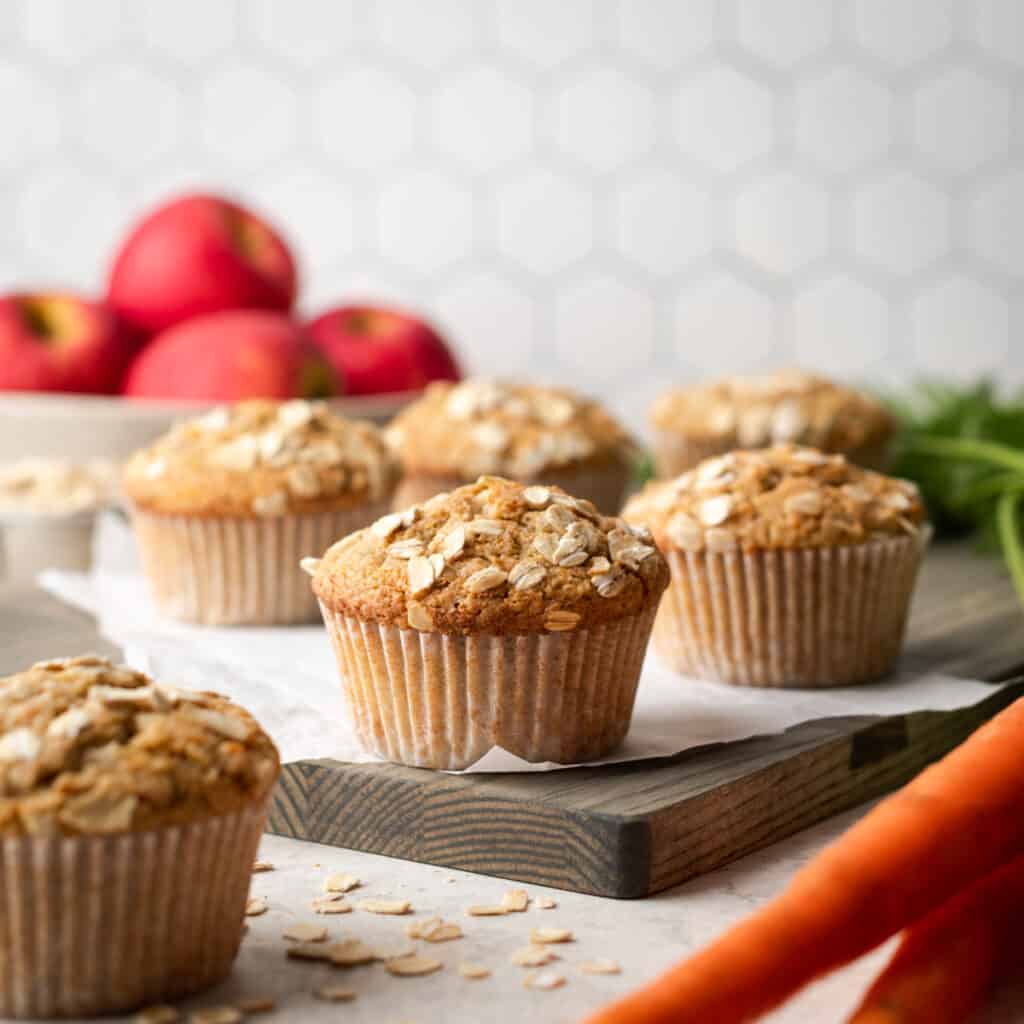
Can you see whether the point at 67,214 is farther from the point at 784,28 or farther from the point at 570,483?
the point at 570,483

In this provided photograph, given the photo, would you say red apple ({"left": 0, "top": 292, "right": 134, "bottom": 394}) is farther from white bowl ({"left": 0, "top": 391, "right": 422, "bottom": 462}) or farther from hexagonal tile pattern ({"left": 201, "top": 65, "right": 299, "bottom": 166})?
hexagonal tile pattern ({"left": 201, "top": 65, "right": 299, "bottom": 166})

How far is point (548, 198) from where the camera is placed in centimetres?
408

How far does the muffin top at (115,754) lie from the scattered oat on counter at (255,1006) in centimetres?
15

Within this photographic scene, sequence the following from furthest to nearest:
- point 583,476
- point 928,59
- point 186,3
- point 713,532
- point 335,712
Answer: point 186,3 < point 928,59 < point 583,476 < point 713,532 < point 335,712

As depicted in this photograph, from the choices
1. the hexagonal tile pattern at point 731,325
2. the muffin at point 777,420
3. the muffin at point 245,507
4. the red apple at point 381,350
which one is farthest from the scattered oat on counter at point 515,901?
the hexagonal tile pattern at point 731,325

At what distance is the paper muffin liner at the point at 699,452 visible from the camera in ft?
9.35

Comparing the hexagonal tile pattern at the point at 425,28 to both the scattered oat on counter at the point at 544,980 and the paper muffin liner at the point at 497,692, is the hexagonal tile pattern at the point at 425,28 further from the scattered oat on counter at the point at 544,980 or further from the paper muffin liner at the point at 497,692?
the scattered oat on counter at the point at 544,980

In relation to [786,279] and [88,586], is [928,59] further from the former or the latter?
[88,586]

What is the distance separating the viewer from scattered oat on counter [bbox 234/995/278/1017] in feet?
4.24

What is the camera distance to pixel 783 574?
6.74ft

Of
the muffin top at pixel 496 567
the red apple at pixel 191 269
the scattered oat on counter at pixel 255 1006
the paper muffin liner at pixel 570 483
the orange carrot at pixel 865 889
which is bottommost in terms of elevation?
the scattered oat on counter at pixel 255 1006

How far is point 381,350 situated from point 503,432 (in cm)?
55

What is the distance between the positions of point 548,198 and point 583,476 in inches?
61.2

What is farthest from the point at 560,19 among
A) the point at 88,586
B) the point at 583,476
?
the point at 88,586
